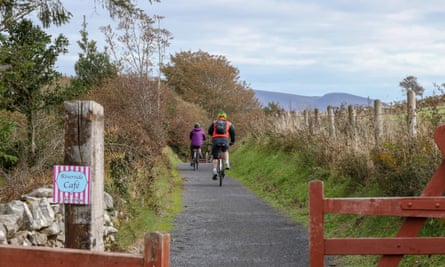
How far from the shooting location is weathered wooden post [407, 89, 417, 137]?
11.7 metres

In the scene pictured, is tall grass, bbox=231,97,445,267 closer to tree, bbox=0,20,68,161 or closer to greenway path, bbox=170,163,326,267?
greenway path, bbox=170,163,326,267

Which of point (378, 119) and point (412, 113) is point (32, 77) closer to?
point (378, 119)

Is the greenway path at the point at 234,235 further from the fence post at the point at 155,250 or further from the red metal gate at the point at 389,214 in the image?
the fence post at the point at 155,250

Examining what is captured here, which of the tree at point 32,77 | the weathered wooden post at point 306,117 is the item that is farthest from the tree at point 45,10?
the weathered wooden post at point 306,117

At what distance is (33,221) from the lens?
8.77 meters

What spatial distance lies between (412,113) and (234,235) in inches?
148

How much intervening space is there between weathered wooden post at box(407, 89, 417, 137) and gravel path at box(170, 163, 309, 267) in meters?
2.45

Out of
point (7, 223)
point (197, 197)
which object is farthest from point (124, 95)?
point (7, 223)

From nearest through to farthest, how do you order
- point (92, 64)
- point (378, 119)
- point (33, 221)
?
point (33, 221) < point (378, 119) < point (92, 64)

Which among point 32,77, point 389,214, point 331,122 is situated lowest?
point 389,214

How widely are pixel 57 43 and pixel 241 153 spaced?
46.9ft

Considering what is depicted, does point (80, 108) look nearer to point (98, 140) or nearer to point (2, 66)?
point (98, 140)

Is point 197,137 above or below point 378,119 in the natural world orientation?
below

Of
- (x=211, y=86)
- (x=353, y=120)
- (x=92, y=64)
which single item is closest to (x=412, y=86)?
(x=353, y=120)
